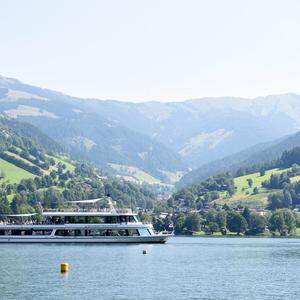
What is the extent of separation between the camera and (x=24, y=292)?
3300 inches

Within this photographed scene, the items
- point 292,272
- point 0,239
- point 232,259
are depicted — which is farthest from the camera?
point 0,239

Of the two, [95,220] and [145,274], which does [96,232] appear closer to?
[95,220]

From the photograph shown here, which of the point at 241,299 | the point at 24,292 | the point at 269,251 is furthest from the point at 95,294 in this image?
the point at 269,251

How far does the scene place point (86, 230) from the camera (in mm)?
170125

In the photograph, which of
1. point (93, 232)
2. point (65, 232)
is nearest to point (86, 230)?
point (93, 232)

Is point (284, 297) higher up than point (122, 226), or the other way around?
point (122, 226)

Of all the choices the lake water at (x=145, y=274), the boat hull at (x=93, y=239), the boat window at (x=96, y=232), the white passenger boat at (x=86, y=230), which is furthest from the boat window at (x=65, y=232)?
the lake water at (x=145, y=274)

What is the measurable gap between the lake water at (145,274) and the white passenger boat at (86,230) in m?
19.0

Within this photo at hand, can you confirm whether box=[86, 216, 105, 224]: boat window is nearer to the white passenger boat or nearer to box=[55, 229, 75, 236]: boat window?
the white passenger boat

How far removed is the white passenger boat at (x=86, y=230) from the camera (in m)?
168

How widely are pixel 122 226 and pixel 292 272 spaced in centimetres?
6470

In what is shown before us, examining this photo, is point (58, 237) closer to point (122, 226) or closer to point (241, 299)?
point (122, 226)

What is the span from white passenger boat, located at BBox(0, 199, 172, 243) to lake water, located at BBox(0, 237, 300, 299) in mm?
19029

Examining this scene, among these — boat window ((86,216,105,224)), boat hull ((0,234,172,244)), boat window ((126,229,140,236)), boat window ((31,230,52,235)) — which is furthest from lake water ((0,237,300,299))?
boat window ((86,216,105,224))
